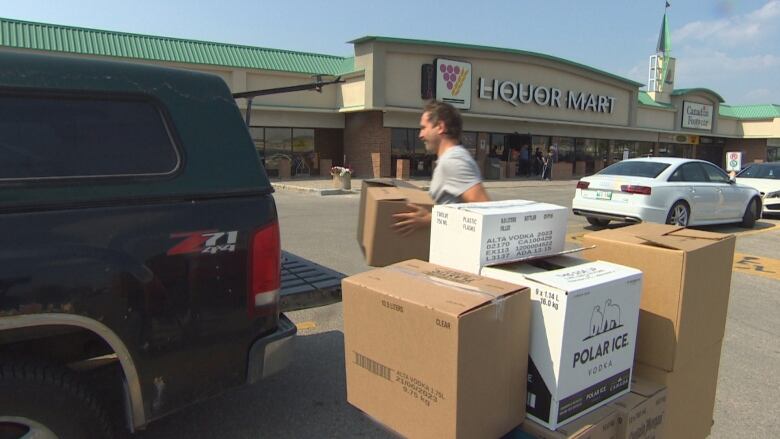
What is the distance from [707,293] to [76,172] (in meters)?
2.72

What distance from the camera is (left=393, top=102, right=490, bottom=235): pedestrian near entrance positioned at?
120 inches

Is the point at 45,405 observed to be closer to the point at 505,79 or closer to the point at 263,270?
the point at 263,270

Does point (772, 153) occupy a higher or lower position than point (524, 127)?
lower

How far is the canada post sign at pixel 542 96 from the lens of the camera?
2441 centimetres

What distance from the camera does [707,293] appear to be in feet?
7.73

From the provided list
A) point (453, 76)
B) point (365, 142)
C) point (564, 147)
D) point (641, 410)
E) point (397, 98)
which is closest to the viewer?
point (641, 410)

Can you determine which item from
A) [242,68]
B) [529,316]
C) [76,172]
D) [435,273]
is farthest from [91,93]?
[242,68]

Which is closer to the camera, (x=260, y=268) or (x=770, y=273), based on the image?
(x=260, y=268)

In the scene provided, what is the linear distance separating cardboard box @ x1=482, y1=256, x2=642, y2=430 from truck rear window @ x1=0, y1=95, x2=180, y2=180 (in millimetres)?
1580

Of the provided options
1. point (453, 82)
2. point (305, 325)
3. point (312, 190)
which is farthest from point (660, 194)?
point (453, 82)

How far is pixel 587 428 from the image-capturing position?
6.23 feet

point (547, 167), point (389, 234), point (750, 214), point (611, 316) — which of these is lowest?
point (750, 214)

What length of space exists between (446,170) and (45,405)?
7.26ft

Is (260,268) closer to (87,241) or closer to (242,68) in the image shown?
(87,241)
